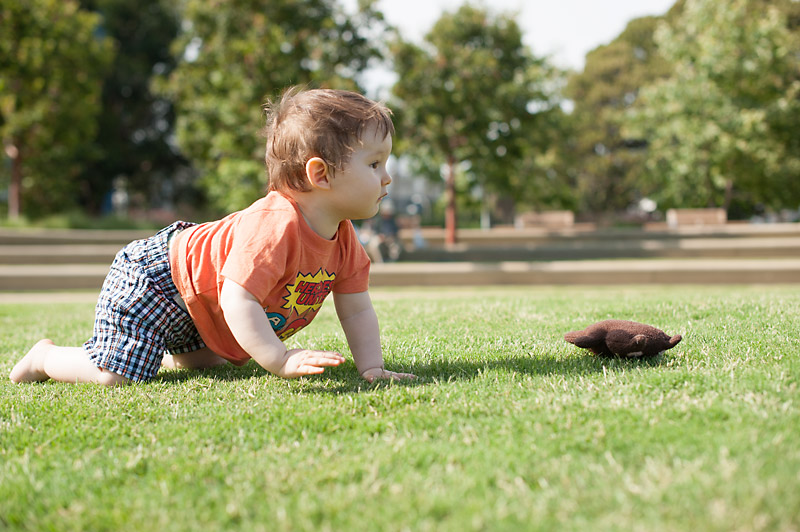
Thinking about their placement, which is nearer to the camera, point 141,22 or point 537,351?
point 537,351

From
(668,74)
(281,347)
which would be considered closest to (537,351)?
(281,347)

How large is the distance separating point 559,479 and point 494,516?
0.26 meters

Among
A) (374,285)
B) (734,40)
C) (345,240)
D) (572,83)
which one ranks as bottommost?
(374,285)

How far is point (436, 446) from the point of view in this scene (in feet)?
6.23

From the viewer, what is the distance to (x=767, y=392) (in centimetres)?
212

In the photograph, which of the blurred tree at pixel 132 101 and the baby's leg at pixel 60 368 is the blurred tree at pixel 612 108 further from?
the baby's leg at pixel 60 368

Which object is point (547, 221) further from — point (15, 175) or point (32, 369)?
point (32, 369)

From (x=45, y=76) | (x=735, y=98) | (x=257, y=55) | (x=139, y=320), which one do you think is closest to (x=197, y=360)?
(x=139, y=320)

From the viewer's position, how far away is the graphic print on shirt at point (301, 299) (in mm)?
2812

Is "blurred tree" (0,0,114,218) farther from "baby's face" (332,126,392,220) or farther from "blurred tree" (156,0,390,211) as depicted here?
"baby's face" (332,126,392,220)

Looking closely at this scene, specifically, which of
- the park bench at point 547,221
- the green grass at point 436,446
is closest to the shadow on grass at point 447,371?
the green grass at point 436,446

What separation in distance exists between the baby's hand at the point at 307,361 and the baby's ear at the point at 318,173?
26.7 inches

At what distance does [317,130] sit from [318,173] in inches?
6.7

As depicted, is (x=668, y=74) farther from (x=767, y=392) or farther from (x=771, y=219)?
(x=767, y=392)
